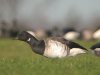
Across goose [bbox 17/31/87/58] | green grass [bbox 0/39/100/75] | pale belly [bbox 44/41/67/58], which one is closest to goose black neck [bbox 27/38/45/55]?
goose [bbox 17/31/87/58]

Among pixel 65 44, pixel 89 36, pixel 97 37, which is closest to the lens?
pixel 65 44

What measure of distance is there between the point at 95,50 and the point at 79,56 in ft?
2.07

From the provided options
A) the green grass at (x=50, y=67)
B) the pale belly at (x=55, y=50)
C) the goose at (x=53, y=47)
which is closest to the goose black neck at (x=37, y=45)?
the goose at (x=53, y=47)

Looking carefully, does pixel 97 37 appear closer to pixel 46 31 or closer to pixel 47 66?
pixel 46 31

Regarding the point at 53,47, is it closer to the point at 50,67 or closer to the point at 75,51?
the point at 75,51

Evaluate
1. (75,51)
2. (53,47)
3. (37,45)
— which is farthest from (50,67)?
(37,45)

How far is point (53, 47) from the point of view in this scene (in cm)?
1528

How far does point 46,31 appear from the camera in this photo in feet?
200

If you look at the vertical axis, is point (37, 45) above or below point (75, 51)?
above

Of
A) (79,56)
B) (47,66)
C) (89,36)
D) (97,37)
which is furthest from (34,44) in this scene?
(89,36)

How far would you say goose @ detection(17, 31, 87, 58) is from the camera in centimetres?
1525

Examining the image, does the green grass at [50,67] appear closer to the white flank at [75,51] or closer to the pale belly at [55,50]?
the pale belly at [55,50]

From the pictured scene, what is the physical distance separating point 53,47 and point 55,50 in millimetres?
162

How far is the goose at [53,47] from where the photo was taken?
1525 centimetres
